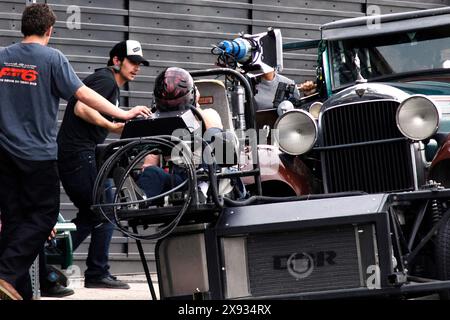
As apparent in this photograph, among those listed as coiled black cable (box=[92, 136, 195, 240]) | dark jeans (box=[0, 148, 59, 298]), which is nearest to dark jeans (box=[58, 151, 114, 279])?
dark jeans (box=[0, 148, 59, 298])

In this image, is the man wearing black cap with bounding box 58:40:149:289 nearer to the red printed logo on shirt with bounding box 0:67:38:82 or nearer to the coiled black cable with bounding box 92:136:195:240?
the red printed logo on shirt with bounding box 0:67:38:82

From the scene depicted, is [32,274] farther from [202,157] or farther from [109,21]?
[109,21]

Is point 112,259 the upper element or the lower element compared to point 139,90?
lower

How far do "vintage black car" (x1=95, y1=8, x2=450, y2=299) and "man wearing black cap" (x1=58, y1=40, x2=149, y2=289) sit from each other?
1.58m

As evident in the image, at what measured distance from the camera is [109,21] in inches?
509

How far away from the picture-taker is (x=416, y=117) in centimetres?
789

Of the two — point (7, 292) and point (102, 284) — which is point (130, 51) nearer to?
point (102, 284)

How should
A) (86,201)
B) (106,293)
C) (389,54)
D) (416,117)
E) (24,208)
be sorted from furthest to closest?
1. (389,54)
2. (106,293)
3. (86,201)
4. (24,208)
5. (416,117)

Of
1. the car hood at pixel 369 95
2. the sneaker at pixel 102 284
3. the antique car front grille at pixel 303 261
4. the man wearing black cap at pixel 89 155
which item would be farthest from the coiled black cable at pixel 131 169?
the sneaker at pixel 102 284

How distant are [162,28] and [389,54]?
4.01m

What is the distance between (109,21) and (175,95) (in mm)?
5403

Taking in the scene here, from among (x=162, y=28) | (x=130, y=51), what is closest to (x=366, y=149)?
(x=130, y=51)
